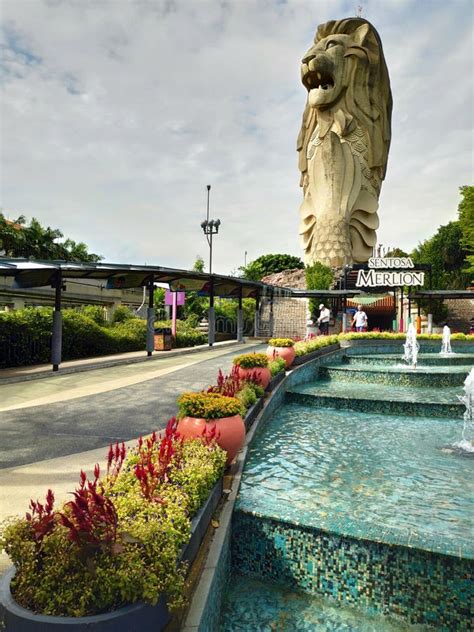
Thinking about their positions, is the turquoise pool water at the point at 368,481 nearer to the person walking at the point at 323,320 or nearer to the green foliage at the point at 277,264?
the person walking at the point at 323,320

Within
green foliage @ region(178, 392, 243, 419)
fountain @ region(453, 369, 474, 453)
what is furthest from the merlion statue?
green foliage @ region(178, 392, 243, 419)

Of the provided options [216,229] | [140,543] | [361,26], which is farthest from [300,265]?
[140,543]

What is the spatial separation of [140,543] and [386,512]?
312cm

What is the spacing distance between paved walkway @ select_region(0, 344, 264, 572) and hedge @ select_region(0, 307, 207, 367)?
8.73 ft

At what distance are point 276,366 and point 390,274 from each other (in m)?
20.7

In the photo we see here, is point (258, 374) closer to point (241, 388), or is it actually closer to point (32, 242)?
point (241, 388)

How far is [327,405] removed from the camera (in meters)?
11.0

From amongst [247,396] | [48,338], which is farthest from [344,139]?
[247,396]

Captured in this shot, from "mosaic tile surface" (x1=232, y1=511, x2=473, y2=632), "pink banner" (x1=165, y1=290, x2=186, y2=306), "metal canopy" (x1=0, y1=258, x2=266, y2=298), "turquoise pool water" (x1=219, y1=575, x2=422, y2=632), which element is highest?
"metal canopy" (x1=0, y1=258, x2=266, y2=298)

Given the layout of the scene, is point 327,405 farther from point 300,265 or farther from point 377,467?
point 300,265

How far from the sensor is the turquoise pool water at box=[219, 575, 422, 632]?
11.8ft

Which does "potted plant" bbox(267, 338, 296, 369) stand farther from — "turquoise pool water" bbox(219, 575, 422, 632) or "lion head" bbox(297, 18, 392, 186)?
"lion head" bbox(297, 18, 392, 186)

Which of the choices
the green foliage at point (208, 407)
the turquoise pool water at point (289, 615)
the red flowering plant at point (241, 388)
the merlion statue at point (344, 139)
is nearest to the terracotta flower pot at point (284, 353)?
the red flowering plant at point (241, 388)

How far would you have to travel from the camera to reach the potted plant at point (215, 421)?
18.0 feet
